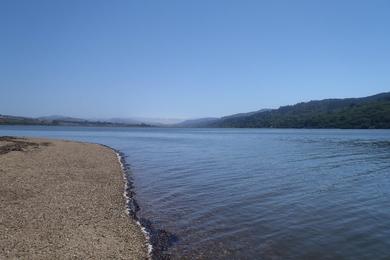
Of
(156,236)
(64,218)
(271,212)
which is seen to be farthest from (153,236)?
(271,212)

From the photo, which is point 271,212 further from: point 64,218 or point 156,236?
point 64,218

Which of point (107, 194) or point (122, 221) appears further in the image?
point (107, 194)

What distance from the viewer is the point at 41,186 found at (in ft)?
72.4

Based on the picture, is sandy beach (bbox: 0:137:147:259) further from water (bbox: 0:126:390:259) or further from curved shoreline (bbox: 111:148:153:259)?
water (bbox: 0:126:390:259)

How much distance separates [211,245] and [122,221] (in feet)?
13.7

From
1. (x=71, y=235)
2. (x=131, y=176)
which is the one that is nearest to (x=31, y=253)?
(x=71, y=235)

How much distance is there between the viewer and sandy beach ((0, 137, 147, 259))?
1201 cm

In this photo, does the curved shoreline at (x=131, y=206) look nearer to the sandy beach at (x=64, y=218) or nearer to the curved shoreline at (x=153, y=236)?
the curved shoreline at (x=153, y=236)

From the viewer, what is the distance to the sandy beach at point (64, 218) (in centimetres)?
1201

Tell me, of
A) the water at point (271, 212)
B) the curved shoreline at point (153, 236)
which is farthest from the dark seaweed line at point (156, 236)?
the water at point (271, 212)

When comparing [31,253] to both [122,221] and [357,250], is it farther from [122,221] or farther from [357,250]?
[357,250]

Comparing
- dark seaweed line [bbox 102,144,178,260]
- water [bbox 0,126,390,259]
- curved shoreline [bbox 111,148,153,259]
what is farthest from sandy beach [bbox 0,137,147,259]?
water [bbox 0,126,390,259]

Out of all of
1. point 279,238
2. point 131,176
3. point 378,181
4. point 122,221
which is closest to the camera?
point 279,238

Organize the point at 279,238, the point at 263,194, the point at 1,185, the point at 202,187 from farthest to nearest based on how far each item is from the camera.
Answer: the point at 202,187
the point at 263,194
the point at 1,185
the point at 279,238
